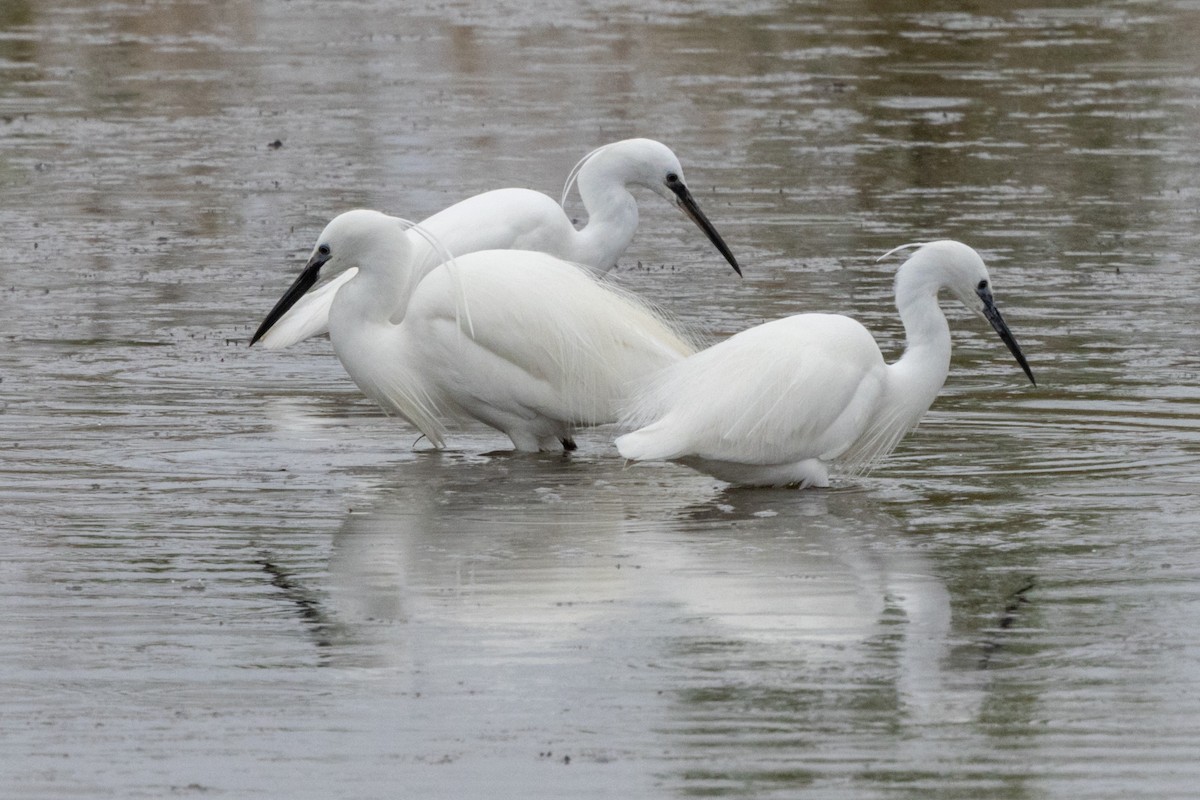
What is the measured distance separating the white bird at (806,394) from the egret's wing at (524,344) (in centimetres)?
40

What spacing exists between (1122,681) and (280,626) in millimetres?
2295

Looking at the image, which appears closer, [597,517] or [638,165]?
[597,517]

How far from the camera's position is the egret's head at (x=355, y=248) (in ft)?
29.1

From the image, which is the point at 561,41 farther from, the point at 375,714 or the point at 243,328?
the point at 375,714

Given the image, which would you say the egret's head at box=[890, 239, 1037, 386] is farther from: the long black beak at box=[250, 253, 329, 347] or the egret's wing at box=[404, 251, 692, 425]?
the long black beak at box=[250, 253, 329, 347]

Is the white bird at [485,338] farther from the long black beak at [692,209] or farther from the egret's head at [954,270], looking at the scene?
the long black beak at [692,209]

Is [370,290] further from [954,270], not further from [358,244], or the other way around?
[954,270]

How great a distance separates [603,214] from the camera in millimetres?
10297

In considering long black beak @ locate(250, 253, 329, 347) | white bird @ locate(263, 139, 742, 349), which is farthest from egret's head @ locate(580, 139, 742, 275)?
long black beak @ locate(250, 253, 329, 347)

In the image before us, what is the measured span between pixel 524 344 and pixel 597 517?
4.33ft

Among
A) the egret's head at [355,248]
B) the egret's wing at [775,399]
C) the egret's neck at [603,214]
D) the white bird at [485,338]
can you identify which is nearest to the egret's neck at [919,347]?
the egret's wing at [775,399]

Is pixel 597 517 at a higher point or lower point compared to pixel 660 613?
lower

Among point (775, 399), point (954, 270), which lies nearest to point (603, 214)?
point (954, 270)

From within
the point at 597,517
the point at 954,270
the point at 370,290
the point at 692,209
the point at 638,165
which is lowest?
the point at 597,517
